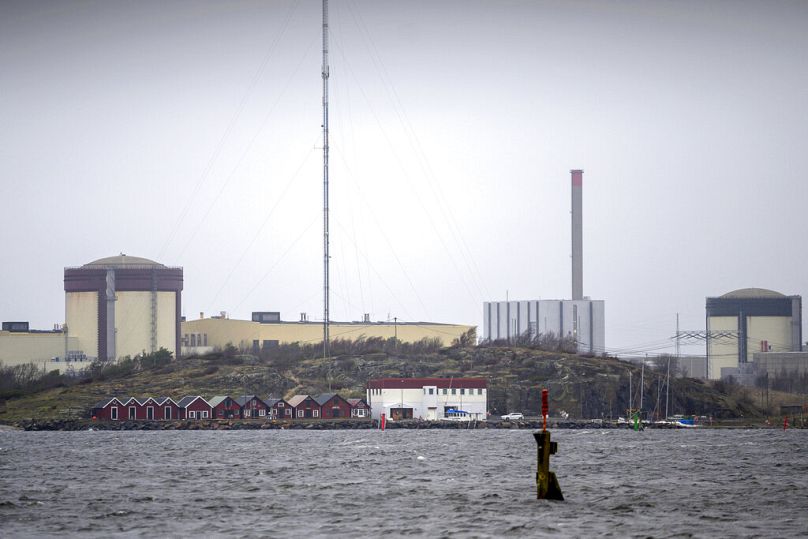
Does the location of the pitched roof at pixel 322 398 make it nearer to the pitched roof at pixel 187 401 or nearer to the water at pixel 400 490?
the pitched roof at pixel 187 401

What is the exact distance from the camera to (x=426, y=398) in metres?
163

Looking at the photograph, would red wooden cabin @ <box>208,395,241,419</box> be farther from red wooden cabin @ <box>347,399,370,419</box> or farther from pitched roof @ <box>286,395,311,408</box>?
red wooden cabin @ <box>347,399,370,419</box>

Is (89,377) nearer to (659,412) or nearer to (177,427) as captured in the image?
(177,427)

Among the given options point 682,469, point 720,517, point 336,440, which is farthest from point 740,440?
point 720,517

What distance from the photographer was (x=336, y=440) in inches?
4668

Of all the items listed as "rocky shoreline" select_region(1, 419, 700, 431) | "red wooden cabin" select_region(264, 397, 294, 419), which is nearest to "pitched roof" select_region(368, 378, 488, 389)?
"rocky shoreline" select_region(1, 419, 700, 431)

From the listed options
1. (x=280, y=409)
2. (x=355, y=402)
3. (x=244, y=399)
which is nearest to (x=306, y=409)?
(x=280, y=409)

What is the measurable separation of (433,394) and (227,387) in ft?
86.5

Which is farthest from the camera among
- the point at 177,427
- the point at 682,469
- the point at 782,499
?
the point at 177,427

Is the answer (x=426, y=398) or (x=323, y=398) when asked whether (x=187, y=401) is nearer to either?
(x=323, y=398)

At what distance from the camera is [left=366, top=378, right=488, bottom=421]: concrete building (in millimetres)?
161875

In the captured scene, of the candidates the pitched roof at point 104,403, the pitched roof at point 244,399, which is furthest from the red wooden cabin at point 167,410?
the pitched roof at point 244,399

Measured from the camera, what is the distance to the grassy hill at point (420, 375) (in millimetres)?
168375

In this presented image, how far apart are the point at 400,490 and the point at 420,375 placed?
115138 mm
